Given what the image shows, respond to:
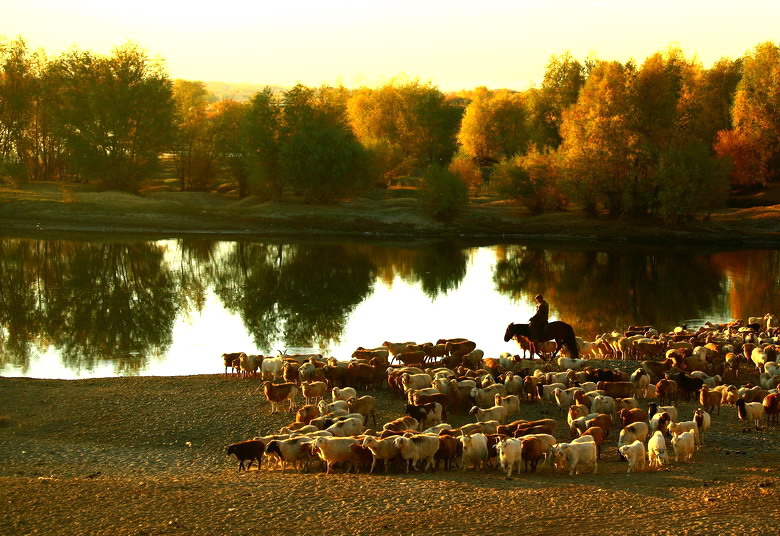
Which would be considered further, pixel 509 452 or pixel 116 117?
pixel 116 117

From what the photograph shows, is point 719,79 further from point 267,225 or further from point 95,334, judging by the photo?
point 95,334

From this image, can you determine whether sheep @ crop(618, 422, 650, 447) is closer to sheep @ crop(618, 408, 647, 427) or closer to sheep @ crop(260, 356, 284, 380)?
sheep @ crop(618, 408, 647, 427)

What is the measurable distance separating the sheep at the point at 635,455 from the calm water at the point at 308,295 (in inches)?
546

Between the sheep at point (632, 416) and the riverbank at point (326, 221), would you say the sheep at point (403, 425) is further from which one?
the riverbank at point (326, 221)

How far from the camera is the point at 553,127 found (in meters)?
85.8

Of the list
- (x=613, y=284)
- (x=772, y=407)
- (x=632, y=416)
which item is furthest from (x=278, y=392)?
(x=613, y=284)

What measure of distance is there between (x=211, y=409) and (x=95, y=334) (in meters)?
13.5

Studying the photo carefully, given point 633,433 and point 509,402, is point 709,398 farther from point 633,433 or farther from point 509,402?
point 509,402

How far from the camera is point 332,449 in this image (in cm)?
1430

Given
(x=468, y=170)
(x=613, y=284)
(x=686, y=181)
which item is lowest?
(x=613, y=284)

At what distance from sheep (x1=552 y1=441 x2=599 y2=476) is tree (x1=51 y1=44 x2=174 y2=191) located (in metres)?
71.8

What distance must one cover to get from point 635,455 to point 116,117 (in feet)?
240

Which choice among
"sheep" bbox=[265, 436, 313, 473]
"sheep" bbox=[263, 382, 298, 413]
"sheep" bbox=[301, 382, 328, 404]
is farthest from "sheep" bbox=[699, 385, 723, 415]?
"sheep" bbox=[265, 436, 313, 473]

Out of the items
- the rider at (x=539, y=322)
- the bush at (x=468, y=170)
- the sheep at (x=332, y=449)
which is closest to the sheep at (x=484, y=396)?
the sheep at (x=332, y=449)
